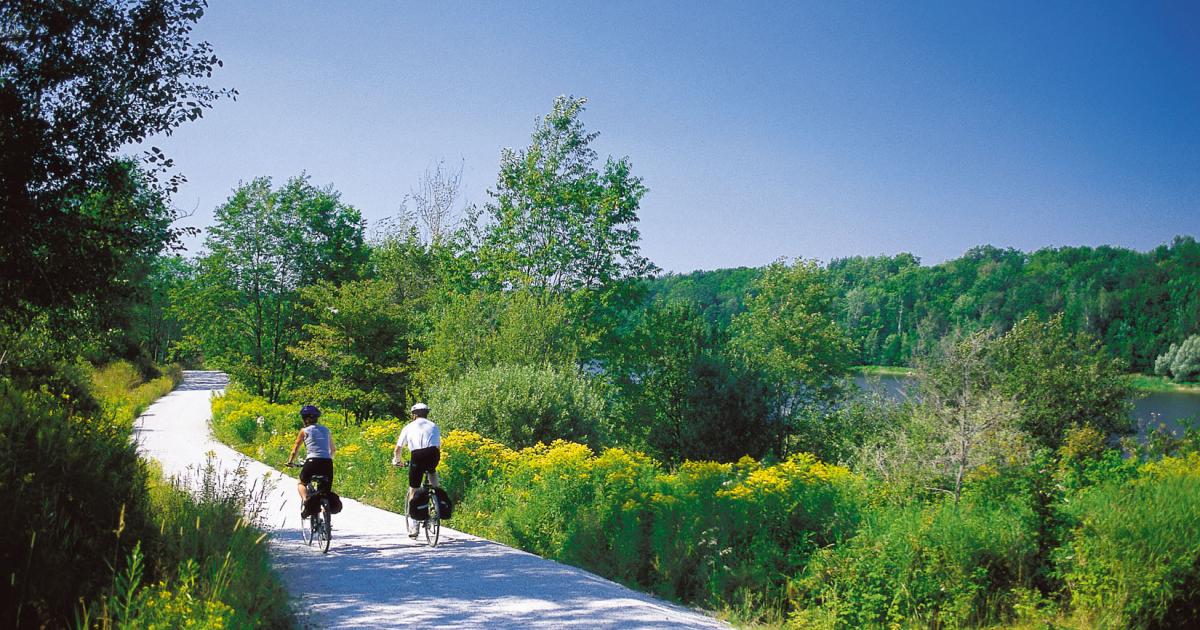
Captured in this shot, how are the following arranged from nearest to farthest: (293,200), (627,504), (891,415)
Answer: (627,504) < (891,415) < (293,200)

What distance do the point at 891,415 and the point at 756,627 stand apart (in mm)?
22502

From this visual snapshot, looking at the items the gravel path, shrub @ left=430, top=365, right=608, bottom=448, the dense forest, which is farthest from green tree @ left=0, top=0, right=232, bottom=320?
shrub @ left=430, top=365, right=608, bottom=448

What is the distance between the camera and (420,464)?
984 centimetres

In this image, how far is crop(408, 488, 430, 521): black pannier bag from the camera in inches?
376

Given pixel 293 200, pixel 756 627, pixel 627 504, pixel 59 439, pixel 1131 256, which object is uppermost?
pixel 1131 256

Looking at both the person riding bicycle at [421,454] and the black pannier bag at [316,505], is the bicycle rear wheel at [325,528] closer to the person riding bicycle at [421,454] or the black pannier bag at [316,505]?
the black pannier bag at [316,505]

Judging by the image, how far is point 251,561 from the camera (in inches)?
243

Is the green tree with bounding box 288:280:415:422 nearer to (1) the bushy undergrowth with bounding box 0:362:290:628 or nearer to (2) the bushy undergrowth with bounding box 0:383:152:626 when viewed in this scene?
(1) the bushy undergrowth with bounding box 0:362:290:628

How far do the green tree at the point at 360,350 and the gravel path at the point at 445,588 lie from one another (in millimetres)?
14826

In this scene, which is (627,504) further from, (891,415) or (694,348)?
(891,415)

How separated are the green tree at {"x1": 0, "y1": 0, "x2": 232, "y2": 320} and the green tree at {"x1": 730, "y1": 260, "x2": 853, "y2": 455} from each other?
24314 millimetres

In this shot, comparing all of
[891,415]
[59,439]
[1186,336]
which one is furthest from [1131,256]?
[59,439]

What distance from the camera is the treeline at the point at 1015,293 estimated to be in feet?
213

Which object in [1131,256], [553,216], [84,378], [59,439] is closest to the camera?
[59,439]
